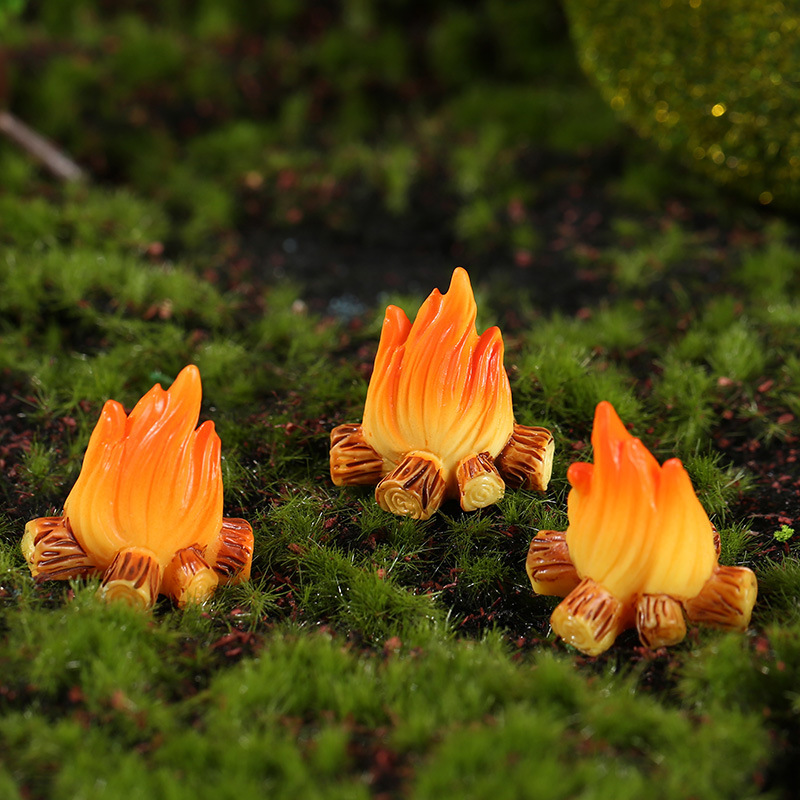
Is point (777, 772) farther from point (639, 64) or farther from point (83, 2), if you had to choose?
point (83, 2)

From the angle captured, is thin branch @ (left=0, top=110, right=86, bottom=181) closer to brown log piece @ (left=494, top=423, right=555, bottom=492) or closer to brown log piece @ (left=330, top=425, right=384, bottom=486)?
brown log piece @ (left=330, top=425, right=384, bottom=486)

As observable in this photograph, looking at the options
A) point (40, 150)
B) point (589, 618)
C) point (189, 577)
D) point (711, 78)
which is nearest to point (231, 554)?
point (189, 577)

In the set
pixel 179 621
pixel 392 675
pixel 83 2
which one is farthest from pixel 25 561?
pixel 83 2

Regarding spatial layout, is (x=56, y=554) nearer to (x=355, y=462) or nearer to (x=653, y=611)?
(x=355, y=462)

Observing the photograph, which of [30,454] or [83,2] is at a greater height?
[83,2]

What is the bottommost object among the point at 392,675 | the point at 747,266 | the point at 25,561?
the point at 25,561

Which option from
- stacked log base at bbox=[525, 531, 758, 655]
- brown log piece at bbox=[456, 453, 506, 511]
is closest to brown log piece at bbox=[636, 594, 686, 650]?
stacked log base at bbox=[525, 531, 758, 655]
